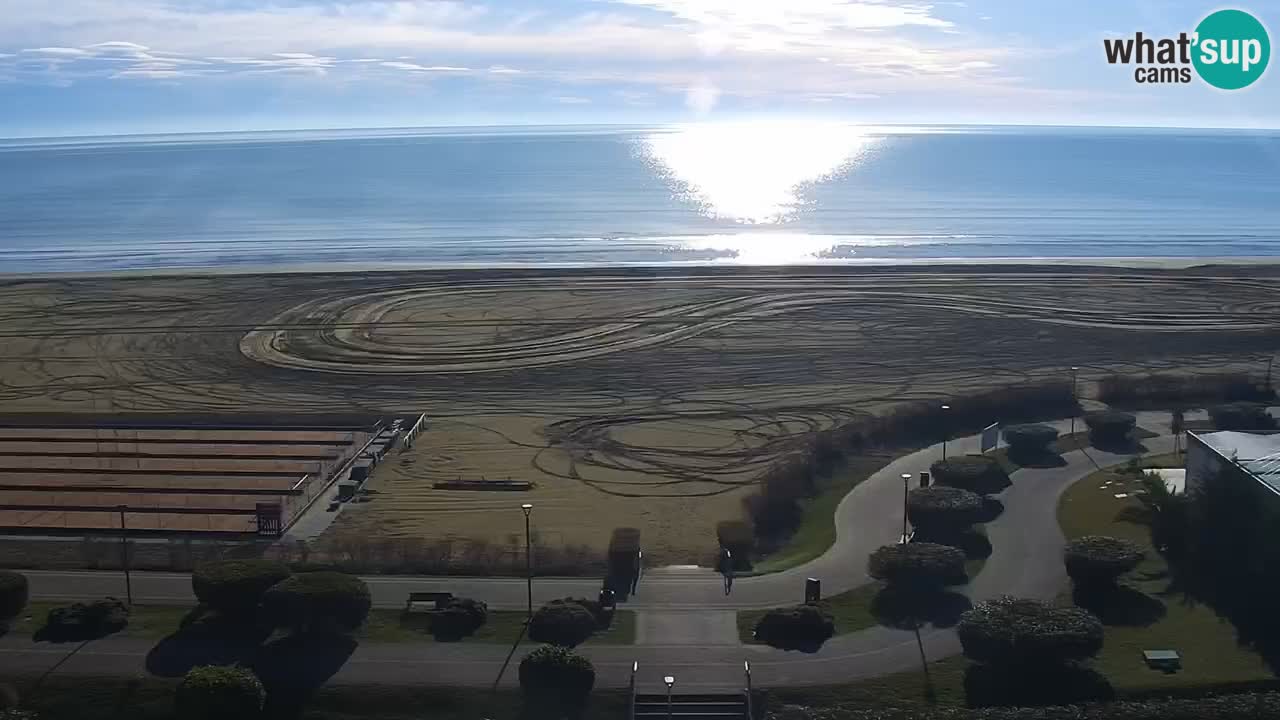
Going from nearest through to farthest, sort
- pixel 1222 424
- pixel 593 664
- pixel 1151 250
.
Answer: pixel 593 664 < pixel 1222 424 < pixel 1151 250

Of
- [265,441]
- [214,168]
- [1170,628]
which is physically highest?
[214,168]

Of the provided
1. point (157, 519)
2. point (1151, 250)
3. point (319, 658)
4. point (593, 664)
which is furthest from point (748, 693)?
point (1151, 250)

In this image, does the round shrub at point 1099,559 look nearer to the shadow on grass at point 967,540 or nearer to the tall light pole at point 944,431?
the shadow on grass at point 967,540

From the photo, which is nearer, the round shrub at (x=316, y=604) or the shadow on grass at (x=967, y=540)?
the round shrub at (x=316, y=604)

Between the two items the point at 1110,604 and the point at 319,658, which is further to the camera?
the point at 1110,604

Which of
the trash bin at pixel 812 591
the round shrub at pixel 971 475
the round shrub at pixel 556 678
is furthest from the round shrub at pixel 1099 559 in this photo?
the round shrub at pixel 556 678

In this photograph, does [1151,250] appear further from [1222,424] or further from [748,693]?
[748,693]
